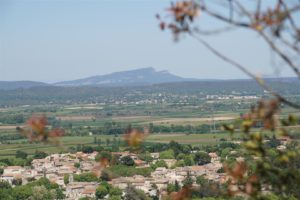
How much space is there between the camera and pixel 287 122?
5.02 feet

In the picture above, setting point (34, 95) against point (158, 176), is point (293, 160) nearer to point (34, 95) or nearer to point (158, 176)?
point (158, 176)

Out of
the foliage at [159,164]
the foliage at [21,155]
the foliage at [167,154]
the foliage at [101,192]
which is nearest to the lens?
the foliage at [101,192]

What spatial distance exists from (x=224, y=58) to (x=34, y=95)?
10536 cm

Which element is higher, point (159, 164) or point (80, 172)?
point (159, 164)

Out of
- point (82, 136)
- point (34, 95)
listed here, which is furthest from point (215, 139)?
point (34, 95)

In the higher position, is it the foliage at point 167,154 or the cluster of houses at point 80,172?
the cluster of houses at point 80,172

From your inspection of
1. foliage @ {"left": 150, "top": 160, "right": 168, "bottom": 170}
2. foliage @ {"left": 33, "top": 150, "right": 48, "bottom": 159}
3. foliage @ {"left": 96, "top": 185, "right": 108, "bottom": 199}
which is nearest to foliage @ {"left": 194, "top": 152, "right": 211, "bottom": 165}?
foliage @ {"left": 150, "top": 160, "right": 168, "bottom": 170}

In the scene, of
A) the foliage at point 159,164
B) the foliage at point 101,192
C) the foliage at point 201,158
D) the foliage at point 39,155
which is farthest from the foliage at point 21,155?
the foliage at point 101,192

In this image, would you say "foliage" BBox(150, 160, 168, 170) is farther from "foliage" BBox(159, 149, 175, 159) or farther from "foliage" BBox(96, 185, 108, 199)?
"foliage" BBox(96, 185, 108, 199)

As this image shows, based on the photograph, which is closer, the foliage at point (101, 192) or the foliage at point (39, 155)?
the foliage at point (101, 192)

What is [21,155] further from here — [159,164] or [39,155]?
[159,164]

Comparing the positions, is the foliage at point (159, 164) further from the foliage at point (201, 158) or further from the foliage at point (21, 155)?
the foliage at point (21, 155)

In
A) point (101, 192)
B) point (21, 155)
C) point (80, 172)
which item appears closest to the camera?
point (101, 192)

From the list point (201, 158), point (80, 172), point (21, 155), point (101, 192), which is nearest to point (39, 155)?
point (21, 155)
